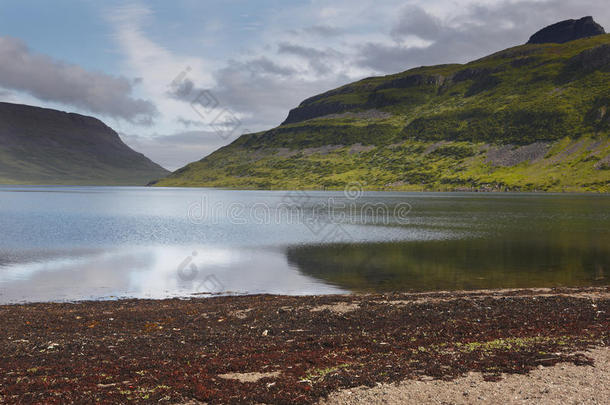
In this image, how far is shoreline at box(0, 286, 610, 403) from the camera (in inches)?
542

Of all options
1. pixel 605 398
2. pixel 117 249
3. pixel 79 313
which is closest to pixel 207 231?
pixel 117 249

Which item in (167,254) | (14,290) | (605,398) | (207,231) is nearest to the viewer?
(605,398)

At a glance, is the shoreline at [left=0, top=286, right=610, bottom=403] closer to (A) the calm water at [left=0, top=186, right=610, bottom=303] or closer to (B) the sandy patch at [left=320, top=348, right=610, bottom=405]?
(B) the sandy patch at [left=320, top=348, right=610, bottom=405]

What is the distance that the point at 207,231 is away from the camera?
251 feet

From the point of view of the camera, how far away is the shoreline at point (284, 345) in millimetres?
13766

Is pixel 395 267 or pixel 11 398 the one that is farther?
pixel 395 267

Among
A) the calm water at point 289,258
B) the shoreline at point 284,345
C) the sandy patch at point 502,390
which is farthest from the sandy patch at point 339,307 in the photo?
the sandy patch at point 502,390

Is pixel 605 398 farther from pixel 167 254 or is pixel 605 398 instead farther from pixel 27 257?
pixel 27 257

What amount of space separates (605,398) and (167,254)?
47.1 metres

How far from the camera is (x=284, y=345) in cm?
1866

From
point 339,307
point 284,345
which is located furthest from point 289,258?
point 284,345

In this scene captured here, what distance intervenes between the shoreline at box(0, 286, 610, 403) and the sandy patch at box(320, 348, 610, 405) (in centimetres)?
23

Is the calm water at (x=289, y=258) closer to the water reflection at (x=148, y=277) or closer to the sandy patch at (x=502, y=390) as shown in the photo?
the water reflection at (x=148, y=277)

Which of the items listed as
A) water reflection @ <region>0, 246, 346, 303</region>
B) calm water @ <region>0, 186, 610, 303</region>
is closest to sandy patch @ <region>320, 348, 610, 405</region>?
water reflection @ <region>0, 246, 346, 303</region>
